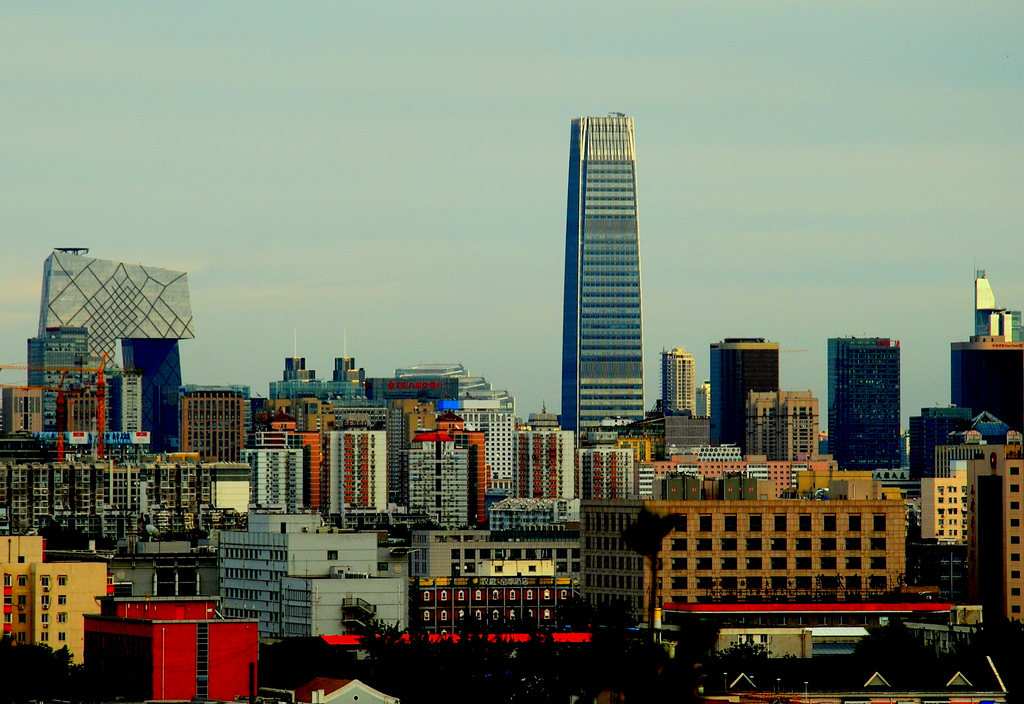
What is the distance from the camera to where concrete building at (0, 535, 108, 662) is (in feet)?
363

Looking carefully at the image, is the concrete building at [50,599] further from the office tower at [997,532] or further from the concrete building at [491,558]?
the concrete building at [491,558]

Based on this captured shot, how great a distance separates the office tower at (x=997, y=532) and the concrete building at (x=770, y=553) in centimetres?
2002

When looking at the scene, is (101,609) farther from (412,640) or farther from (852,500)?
(852,500)

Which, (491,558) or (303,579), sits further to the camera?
(491,558)

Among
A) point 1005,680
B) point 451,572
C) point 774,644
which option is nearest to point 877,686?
point 1005,680

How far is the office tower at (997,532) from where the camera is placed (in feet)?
477

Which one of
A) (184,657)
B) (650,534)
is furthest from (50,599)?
(650,534)

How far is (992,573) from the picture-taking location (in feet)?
482

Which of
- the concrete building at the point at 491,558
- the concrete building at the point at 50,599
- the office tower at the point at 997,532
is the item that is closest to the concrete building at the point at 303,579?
the concrete building at the point at 491,558

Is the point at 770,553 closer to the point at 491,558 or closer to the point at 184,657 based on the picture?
the point at 184,657

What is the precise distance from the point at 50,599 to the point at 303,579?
2830cm

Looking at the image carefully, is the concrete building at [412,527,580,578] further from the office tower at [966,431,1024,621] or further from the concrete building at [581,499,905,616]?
the concrete building at [581,499,905,616]

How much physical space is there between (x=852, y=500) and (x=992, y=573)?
2515 centimetres

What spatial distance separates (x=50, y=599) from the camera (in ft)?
→ 365
